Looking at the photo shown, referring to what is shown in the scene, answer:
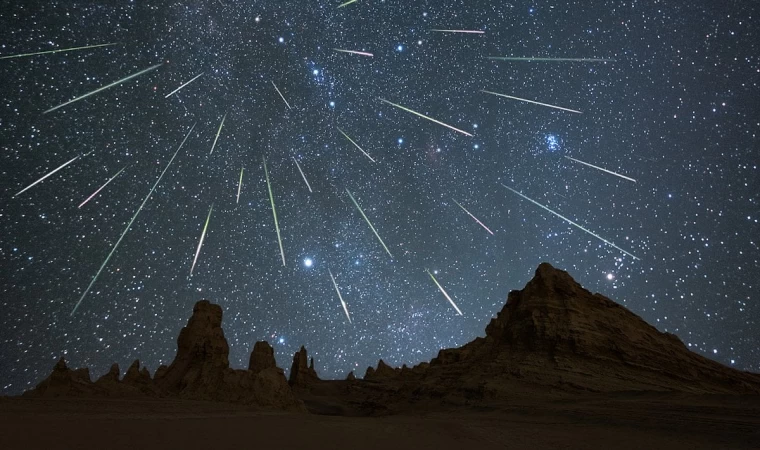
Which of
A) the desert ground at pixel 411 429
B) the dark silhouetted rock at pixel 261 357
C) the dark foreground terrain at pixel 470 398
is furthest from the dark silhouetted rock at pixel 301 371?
the desert ground at pixel 411 429

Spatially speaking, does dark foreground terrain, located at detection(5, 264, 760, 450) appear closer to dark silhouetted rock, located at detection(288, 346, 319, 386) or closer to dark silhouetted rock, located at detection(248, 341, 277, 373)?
dark silhouetted rock, located at detection(248, 341, 277, 373)

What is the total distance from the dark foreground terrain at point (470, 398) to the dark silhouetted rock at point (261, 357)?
137 millimetres

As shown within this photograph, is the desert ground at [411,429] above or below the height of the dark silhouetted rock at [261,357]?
below

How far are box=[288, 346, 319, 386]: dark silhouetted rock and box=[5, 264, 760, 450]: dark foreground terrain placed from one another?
22.4 feet

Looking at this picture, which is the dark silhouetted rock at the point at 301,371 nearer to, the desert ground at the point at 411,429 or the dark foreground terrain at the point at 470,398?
the dark foreground terrain at the point at 470,398

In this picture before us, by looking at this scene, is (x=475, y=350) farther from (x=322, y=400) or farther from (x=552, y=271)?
(x=322, y=400)

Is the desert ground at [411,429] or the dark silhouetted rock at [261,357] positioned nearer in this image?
the desert ground at [411,429]

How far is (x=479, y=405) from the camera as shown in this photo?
25.7m

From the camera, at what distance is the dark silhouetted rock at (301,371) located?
54.8 metres

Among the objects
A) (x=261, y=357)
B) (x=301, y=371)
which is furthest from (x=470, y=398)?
(x=301, y=371)

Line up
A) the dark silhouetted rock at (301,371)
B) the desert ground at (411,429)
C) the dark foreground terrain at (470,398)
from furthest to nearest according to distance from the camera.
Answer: the dark silhouetted rock at (301,371) → the dark foreground terrain at (470,398) → the desert ground at (411,429)

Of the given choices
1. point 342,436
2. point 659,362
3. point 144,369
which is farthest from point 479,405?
point 144,369

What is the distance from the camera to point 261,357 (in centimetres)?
4012

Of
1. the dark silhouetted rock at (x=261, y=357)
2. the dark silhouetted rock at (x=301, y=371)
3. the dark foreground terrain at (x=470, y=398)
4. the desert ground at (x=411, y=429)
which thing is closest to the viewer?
the desert ground at (x=411, y=429)
